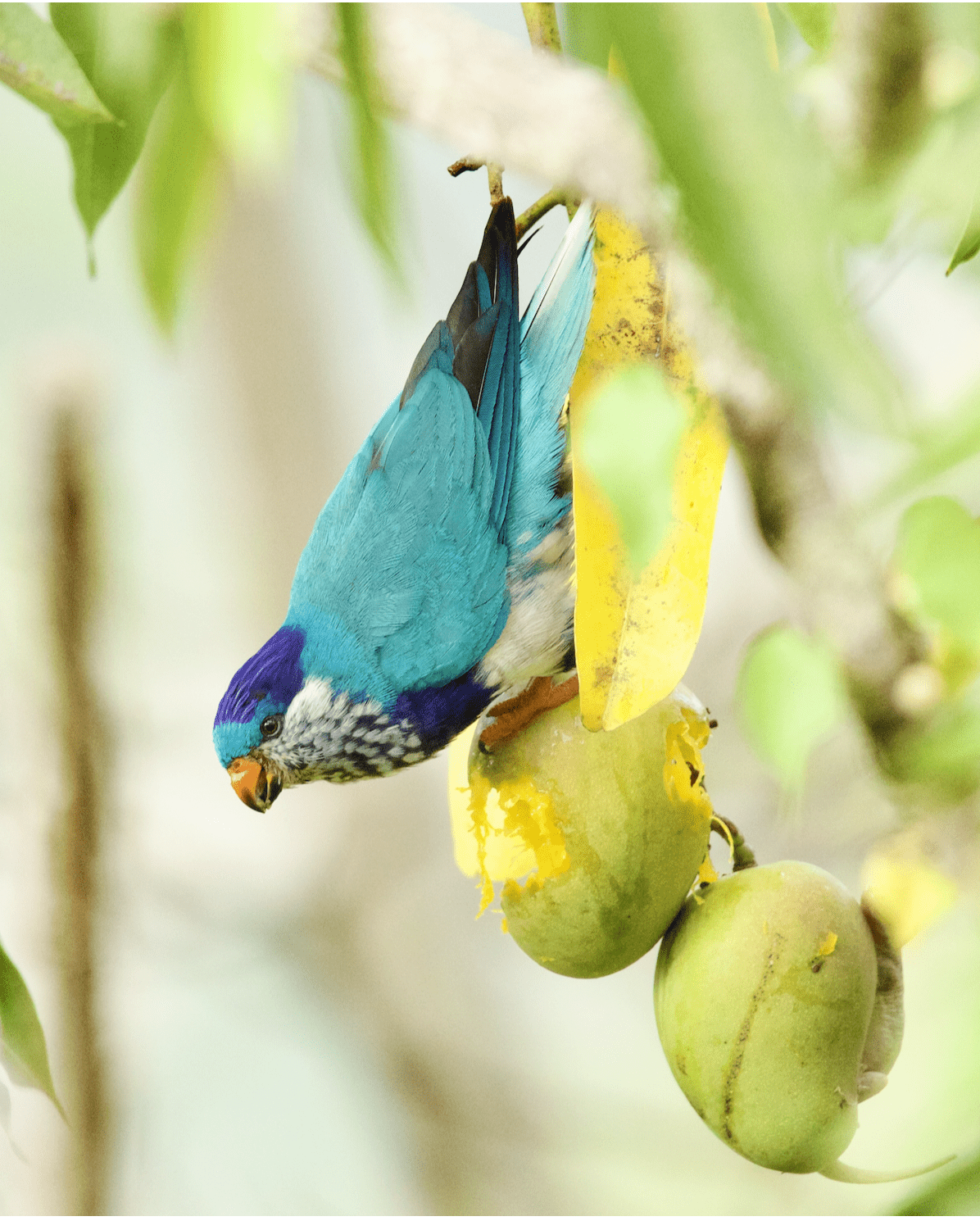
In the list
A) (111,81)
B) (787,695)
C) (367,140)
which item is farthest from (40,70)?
(787,695)

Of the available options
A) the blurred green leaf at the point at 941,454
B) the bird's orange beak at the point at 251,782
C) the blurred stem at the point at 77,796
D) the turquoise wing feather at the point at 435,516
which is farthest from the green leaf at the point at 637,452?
the blurred stem at the point at 77,796

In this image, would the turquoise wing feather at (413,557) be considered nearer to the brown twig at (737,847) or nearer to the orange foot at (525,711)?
the orange foot at (525,711)

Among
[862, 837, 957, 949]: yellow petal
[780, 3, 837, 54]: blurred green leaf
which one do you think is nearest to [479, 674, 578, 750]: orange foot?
[862, 837, 957, 949]: yellow petal

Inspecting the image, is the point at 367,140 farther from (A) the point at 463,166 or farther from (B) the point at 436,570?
(B) the point at 436,570

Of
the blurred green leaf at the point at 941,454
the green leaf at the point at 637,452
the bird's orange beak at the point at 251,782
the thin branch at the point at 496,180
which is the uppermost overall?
the thin branch at the point at 496,180

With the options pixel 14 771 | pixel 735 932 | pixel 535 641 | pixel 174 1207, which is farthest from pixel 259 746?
pixel 174 1207

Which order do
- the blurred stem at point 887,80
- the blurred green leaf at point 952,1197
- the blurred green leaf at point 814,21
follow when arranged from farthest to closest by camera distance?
the blurred green leaf at point 814,21
the blurred stem at point 887,80
the blurred green leaf at point 952,1197
